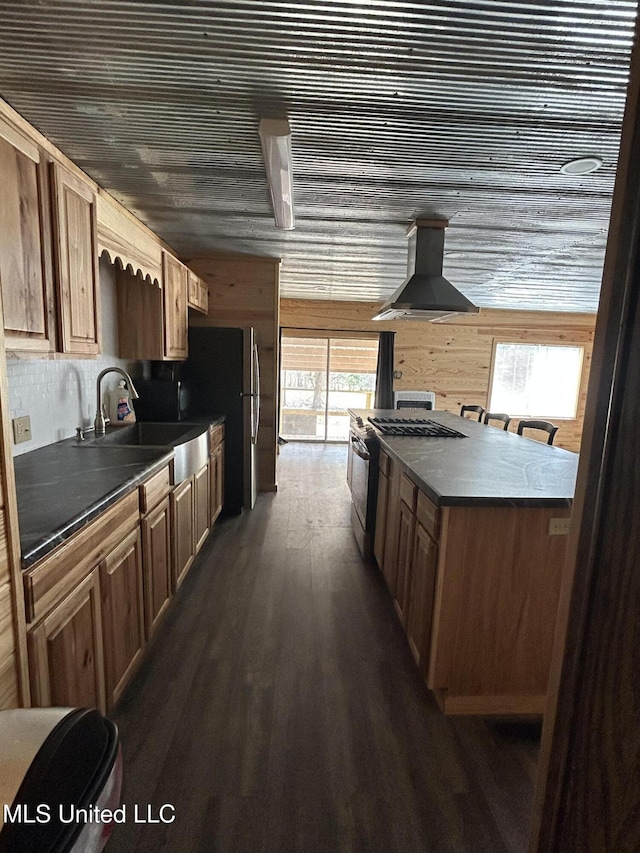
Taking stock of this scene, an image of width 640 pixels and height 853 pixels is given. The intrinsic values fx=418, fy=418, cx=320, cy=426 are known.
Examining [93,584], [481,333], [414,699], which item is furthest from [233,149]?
[481,333]

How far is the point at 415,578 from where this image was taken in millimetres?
1957

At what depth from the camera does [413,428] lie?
10.3 ft

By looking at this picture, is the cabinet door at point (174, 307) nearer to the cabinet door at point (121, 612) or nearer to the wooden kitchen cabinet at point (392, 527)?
the cabinet door at point (121, 612)

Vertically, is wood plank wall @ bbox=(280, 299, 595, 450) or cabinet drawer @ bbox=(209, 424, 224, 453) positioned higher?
wood plank wall @ bbox=(280, 299, 595, 450)

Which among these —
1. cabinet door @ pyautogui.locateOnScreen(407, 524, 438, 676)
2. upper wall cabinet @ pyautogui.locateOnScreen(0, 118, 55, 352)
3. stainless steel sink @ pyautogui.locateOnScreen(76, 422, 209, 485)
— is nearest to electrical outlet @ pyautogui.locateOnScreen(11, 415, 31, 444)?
stainless steel sink @ pyautogui.locateOnScreen(76, 422, 209, 485)

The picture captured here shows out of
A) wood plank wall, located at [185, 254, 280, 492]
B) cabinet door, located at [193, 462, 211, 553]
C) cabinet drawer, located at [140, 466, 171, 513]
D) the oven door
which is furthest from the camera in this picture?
wood plank wall, located at [185, 254, 280, 492]

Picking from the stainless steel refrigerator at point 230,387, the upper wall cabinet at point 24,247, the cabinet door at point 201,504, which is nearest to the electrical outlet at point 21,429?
the upper wall cabinet at point 24,247

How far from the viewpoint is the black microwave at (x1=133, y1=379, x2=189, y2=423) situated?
3223mm

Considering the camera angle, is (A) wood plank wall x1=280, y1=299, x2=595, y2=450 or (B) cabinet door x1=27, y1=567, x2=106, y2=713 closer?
(B) cabinet door x1=27, y1=567, x2=106, y2=713

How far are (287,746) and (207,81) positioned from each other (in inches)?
96.0

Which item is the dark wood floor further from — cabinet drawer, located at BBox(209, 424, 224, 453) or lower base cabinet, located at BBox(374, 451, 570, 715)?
cabinet drawer, located at BBox(209, 424, 224, 453)

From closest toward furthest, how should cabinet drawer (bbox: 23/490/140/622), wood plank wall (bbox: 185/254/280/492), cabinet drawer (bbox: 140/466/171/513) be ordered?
cabinet drawer (bbox: 23/490/140/622), cabinet drawer (bbox: 140/466/171/513), wood plank wall (bbox: 185/254/280/492)

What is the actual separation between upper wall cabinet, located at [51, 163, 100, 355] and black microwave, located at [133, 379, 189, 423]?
49.9 inches

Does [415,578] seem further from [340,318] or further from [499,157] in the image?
[340,318]
